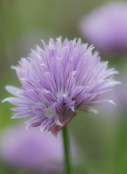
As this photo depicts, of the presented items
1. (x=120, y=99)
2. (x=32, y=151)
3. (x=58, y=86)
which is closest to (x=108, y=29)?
(x=120, y=99)

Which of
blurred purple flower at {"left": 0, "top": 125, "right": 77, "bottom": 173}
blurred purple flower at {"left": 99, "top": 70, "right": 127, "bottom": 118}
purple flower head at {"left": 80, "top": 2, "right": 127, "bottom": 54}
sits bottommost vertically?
blurred purple flower at {"left": 0, "top": 125, "right": 77, "bottom": 173}

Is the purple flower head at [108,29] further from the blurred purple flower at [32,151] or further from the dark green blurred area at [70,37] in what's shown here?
the blurred purple flower at [32,151]

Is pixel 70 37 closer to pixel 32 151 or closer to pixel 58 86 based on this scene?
pixel 32 151

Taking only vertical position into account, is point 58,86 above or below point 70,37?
below

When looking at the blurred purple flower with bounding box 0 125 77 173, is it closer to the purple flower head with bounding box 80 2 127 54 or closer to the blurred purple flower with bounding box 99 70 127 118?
the blurred purple flower with bounding box 99 70 127 118

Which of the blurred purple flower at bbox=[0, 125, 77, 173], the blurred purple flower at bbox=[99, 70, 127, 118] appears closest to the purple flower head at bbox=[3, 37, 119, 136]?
the blurred purple flower at bbox=[0, 125, 77, 173]

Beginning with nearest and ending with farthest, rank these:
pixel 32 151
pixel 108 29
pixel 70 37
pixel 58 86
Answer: pixel 58 86, pixel 32 151, pixel 108 29, pixel 70 37
